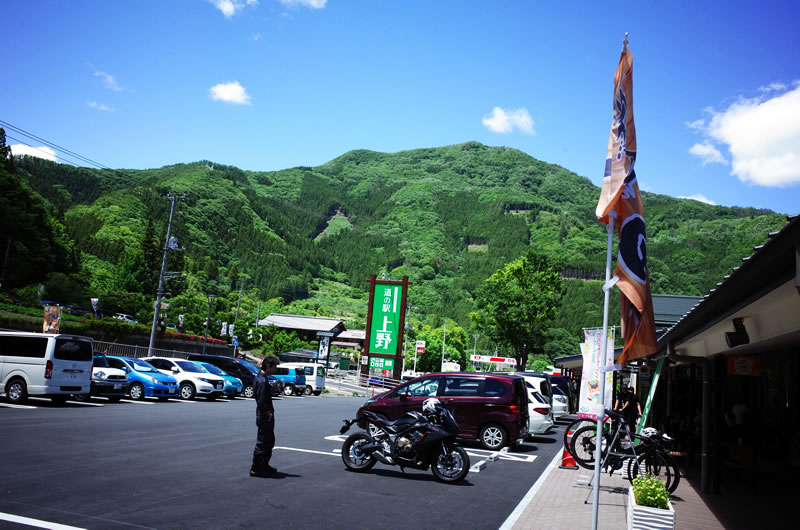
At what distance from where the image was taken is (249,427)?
1598cm

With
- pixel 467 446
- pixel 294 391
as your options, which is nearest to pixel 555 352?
pixel 294 391

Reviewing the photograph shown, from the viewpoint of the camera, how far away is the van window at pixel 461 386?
16.0m

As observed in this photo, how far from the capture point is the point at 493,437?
51.1ft

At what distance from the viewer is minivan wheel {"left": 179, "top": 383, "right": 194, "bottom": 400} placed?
2475cm

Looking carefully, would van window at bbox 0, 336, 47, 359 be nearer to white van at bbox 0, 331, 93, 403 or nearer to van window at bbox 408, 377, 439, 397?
white van at bbox 0, 331, 93, 403

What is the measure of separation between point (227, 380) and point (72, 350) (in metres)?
9.87

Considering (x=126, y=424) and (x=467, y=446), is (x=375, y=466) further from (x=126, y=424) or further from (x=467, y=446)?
(x=126, y=424)

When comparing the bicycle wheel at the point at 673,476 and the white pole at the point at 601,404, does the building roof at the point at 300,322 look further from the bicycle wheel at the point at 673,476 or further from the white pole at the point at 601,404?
the white pole at the point at 601,404

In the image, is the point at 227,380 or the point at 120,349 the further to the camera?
the point at 120,349

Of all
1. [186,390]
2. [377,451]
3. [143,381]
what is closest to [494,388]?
[377,451]

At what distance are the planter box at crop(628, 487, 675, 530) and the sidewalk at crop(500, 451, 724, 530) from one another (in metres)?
1.54

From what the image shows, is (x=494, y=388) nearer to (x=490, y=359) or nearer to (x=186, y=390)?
(x=186, y=390)

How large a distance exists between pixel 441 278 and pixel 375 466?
165116 mm

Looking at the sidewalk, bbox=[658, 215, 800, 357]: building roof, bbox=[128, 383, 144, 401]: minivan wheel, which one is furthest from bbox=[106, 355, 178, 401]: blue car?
bbox=[658, 215, 800, 357]: building roof
